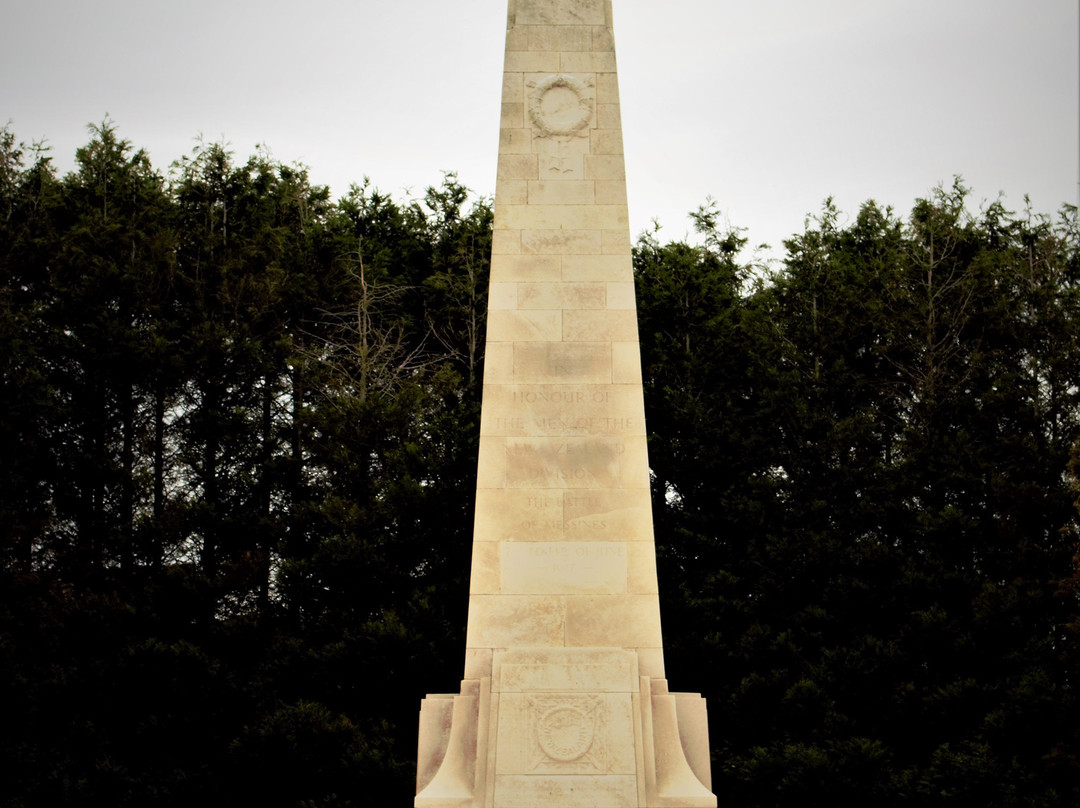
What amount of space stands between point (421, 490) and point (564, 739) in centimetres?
1013

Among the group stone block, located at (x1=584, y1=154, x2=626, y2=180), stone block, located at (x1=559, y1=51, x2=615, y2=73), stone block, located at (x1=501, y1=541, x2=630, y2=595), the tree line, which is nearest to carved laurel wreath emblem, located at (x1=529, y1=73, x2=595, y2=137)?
stone block, located at (x1=559, y1=51, x2=615, y2=73)

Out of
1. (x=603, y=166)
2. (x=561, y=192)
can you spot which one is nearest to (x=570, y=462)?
(x=561, y=192)

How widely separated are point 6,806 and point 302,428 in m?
8.40

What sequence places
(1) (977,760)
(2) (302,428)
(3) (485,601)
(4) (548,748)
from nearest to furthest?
(4) (548,748) → (3) (485,601) → (1) (977,760) → (2) (302,428)

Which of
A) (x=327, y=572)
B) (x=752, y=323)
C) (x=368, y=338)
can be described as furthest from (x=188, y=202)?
(x=752, y=323)

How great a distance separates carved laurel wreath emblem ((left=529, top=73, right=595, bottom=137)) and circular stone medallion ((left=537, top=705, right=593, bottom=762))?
630 centimetres

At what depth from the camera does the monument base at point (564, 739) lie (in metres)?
11.6

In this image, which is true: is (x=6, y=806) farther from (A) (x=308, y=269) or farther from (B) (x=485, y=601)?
(A) (x=308, y=269)

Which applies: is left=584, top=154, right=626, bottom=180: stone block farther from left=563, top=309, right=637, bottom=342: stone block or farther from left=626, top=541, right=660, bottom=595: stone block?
left=626, top=541, right=660, bottom=595: stone block

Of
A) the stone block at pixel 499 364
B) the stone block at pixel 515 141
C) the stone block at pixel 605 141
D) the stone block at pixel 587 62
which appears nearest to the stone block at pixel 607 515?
the stone block at pixel 499 364

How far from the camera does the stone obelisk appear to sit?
1177 cm

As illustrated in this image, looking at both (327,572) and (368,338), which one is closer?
(327,572)

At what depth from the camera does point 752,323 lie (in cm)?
2498

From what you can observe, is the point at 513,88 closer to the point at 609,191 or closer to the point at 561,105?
the point at 561,105
